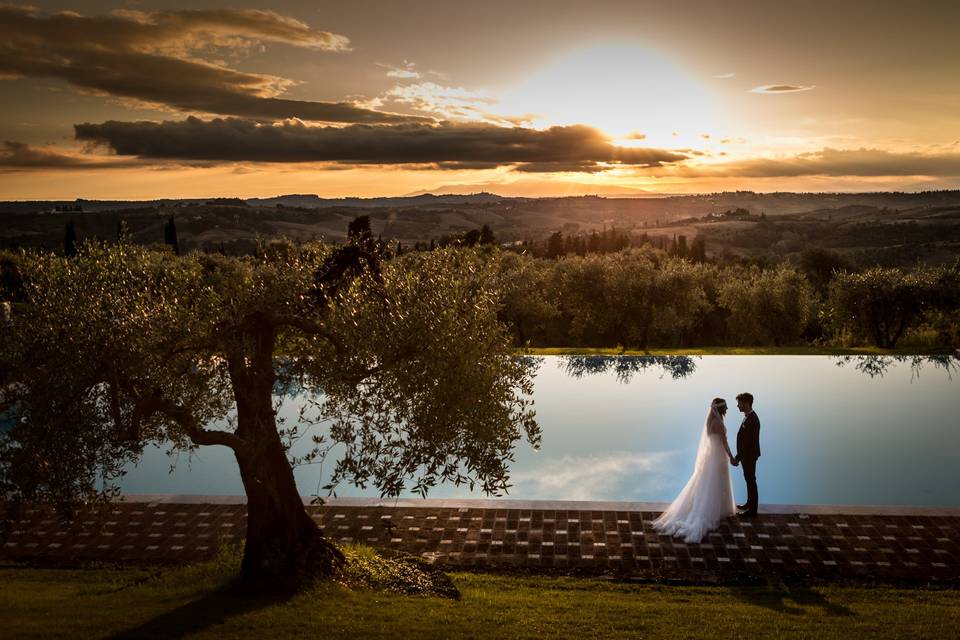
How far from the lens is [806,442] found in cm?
2062

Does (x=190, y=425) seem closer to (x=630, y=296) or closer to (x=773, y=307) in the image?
(x=630, y=296)

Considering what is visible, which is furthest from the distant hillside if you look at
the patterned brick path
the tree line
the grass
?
the patterned brick path

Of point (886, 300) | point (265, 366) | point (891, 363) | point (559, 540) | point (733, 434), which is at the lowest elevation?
point (733, 434)

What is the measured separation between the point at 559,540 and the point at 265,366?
5.67 metres

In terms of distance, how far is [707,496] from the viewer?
42.5 feet

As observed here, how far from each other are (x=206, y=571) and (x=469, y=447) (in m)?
4.94

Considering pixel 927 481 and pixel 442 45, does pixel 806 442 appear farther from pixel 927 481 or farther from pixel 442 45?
pixel 442 45

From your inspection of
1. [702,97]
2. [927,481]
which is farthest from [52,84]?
[927,481]

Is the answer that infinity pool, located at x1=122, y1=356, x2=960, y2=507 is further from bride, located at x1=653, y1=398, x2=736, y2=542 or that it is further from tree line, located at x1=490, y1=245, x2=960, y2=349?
tree line, located at x1=490, y1=245, x2=960, y2=349

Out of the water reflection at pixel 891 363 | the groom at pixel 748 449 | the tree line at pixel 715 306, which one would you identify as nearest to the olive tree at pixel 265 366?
the groom at pixel 748 449

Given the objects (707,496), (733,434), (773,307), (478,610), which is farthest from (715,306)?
(478,610)

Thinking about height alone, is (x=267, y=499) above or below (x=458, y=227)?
below

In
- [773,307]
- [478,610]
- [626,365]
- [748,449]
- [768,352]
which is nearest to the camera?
[478,610]

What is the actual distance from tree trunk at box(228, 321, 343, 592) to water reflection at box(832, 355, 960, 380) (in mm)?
24037
